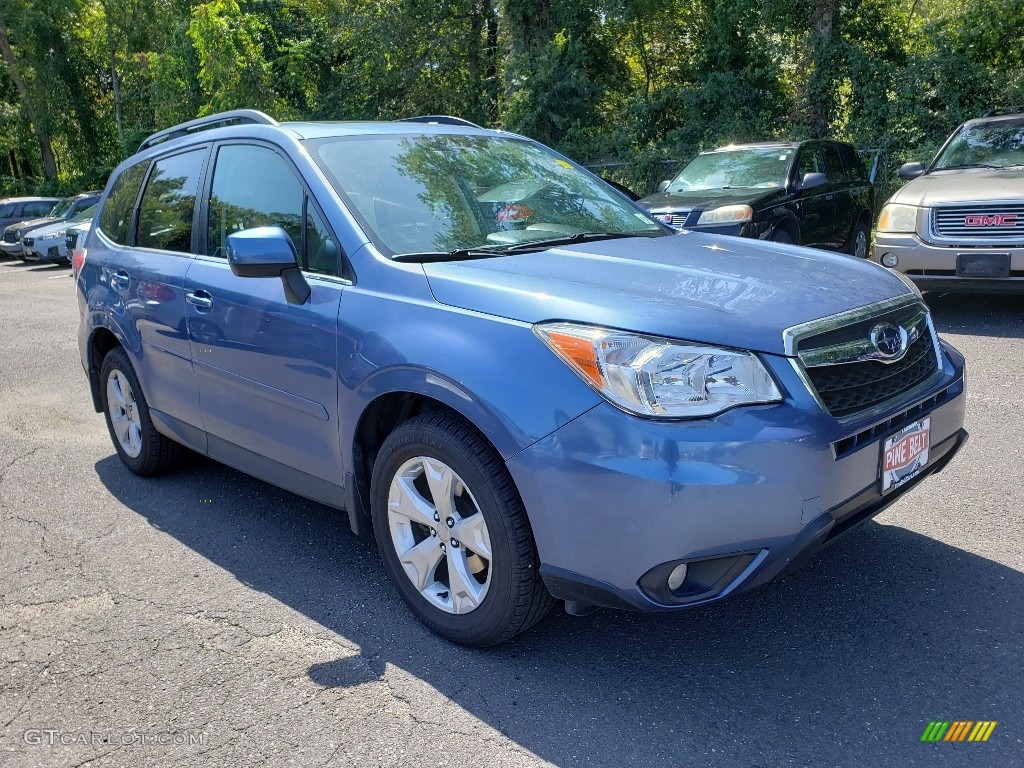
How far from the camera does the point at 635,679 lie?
2.96m

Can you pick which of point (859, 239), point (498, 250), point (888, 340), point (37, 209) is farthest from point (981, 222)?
point (37, 209)

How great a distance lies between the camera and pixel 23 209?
1049 inches

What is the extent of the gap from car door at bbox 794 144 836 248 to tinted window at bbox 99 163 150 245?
22.9 feet

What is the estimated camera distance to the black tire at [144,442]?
16.1ft

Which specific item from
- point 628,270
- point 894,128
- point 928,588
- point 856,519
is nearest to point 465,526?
point 628,270

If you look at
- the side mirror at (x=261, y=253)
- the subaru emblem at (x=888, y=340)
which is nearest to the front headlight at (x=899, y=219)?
the subaru emblem at (x=888, y=340)

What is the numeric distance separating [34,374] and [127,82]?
32620 mm

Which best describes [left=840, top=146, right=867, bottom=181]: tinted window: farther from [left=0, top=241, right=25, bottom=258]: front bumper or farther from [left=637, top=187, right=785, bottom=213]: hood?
[left=0, top=241, right=25, bottom=258]: front bumper

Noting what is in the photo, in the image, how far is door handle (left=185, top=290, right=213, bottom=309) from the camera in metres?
4.05

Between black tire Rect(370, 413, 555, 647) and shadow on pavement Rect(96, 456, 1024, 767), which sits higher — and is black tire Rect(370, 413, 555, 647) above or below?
above

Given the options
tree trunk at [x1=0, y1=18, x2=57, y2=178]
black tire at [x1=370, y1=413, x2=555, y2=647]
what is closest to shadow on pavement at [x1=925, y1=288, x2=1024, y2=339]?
black tire at [x1=370, y1=413, x2=555, y2=647]

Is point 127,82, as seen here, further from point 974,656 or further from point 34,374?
point 974,656

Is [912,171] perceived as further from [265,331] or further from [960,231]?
[265,331]

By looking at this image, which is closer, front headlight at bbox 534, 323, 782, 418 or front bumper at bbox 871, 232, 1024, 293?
front headlight at bbox 534, 323, 782, 418
